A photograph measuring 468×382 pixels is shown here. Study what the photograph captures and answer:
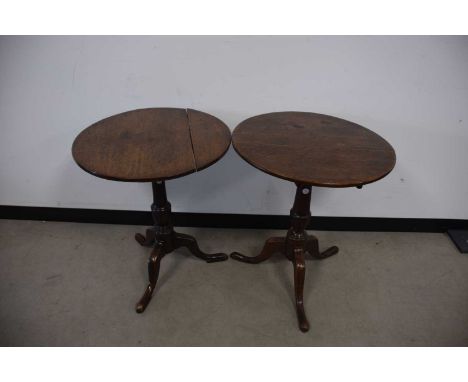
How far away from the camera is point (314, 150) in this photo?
4.22 ft

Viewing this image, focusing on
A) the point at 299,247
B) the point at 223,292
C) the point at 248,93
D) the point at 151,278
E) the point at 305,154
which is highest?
the point at 248,93

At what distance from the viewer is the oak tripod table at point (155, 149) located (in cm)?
116

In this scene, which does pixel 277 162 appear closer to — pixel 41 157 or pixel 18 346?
pixel 18 346

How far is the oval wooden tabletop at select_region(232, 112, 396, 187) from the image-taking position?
1.14 m

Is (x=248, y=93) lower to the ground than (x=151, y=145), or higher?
higher

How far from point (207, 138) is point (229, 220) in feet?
2.80

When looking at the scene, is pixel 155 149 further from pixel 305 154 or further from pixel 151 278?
pixel 151 278

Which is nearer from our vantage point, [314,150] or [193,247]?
[314,150]

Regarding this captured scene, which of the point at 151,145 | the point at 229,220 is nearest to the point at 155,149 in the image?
the point at 151,145

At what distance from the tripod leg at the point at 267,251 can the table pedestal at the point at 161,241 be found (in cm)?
9

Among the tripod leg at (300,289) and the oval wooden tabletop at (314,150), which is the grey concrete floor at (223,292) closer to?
the tripod leg at (300,289)

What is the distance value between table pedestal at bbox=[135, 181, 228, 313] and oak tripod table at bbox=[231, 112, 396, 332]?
0.45 metres

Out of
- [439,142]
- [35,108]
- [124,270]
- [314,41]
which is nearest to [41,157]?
[35,108]

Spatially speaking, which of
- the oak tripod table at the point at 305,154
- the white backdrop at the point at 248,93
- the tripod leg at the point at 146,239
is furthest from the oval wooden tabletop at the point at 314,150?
the tripod leg at the point at 146,239
